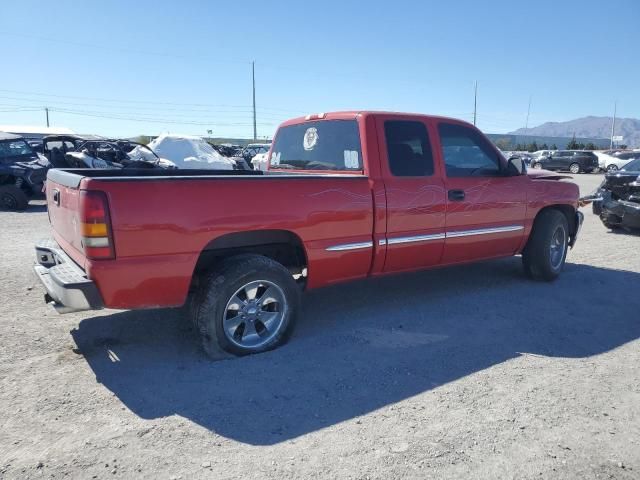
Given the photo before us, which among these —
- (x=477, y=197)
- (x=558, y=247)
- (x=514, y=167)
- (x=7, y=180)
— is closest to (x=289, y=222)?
(x=477, y=197)

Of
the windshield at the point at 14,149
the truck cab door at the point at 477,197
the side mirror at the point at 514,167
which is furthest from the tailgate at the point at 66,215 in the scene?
the windshield at the point at 14,149

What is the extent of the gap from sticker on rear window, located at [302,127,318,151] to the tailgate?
2.38 metres

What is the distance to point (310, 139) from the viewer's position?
5285 millimetres

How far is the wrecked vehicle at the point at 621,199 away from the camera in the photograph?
9336 mm

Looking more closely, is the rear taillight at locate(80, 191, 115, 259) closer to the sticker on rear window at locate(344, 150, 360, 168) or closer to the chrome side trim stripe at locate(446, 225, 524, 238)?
the sticker on rear window at locate(344, 150, 360, 168)

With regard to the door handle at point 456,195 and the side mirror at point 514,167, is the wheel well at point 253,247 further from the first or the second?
the side mirror at point 514,167

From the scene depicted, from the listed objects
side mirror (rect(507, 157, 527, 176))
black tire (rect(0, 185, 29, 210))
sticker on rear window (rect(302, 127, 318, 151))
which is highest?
sticker on rear window (rect(302, 127, 318, 151))

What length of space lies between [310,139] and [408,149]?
1.06 metres

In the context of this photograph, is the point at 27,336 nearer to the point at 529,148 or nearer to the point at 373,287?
the point at 373,287

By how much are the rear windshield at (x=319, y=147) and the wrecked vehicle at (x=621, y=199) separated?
6983 mm

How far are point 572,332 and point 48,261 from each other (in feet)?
15.0

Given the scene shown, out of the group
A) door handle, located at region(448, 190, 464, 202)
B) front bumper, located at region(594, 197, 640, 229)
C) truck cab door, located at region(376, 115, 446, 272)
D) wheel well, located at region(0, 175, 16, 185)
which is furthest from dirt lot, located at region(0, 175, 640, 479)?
wheel well, located at region(0, 175, 16, 185)

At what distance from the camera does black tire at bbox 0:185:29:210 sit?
12.7m

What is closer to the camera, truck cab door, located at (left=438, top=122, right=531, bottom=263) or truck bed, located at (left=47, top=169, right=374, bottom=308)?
truck bed, located at (left=47, top=169, right=374, bottom=308)
